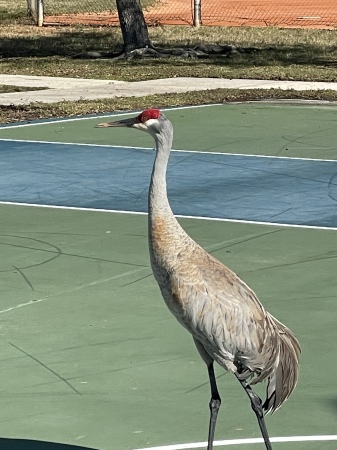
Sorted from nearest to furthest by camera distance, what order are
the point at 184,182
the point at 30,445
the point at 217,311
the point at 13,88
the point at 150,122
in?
the point at 217,311 < the point at 150,122 < the point at 30,445 < the point at 184,182 < the point at 13,88

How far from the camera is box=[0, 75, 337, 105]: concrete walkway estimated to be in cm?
2127

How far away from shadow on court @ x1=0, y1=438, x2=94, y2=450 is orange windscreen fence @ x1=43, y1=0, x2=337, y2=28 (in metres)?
29.4

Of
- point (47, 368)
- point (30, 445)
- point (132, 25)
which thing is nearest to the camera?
point (30, 445)

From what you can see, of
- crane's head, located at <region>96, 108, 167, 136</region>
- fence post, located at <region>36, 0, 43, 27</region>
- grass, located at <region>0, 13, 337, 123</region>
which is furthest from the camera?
fence post, located at <region>36, 0, 43, 27</region>

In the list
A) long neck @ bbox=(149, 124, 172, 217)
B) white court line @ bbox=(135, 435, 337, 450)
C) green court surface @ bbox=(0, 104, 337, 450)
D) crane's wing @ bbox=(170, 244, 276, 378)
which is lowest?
green court surface @ bbox=(0, 104, 337, 450)

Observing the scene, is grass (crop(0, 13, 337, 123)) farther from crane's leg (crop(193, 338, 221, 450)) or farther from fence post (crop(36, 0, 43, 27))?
crane's leg (crop(193, 338, 221, 450))

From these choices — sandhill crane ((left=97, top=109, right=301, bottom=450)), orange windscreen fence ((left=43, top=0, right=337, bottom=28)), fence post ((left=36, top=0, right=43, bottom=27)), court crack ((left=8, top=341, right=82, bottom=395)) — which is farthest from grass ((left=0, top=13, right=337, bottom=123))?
sandhill crane ((left=97, top=109, right=301, bottom=450))

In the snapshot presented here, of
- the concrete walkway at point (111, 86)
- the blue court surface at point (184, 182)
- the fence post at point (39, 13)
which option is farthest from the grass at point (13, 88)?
the fence post at point (39, 13)

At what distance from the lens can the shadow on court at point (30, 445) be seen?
6652mm

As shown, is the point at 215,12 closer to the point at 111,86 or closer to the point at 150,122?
the point at 111,86

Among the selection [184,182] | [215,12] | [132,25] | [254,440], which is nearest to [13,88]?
[132,25]

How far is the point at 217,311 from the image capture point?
6082 millimetres

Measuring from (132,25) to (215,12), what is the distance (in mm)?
12695

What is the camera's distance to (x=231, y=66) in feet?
85.5
